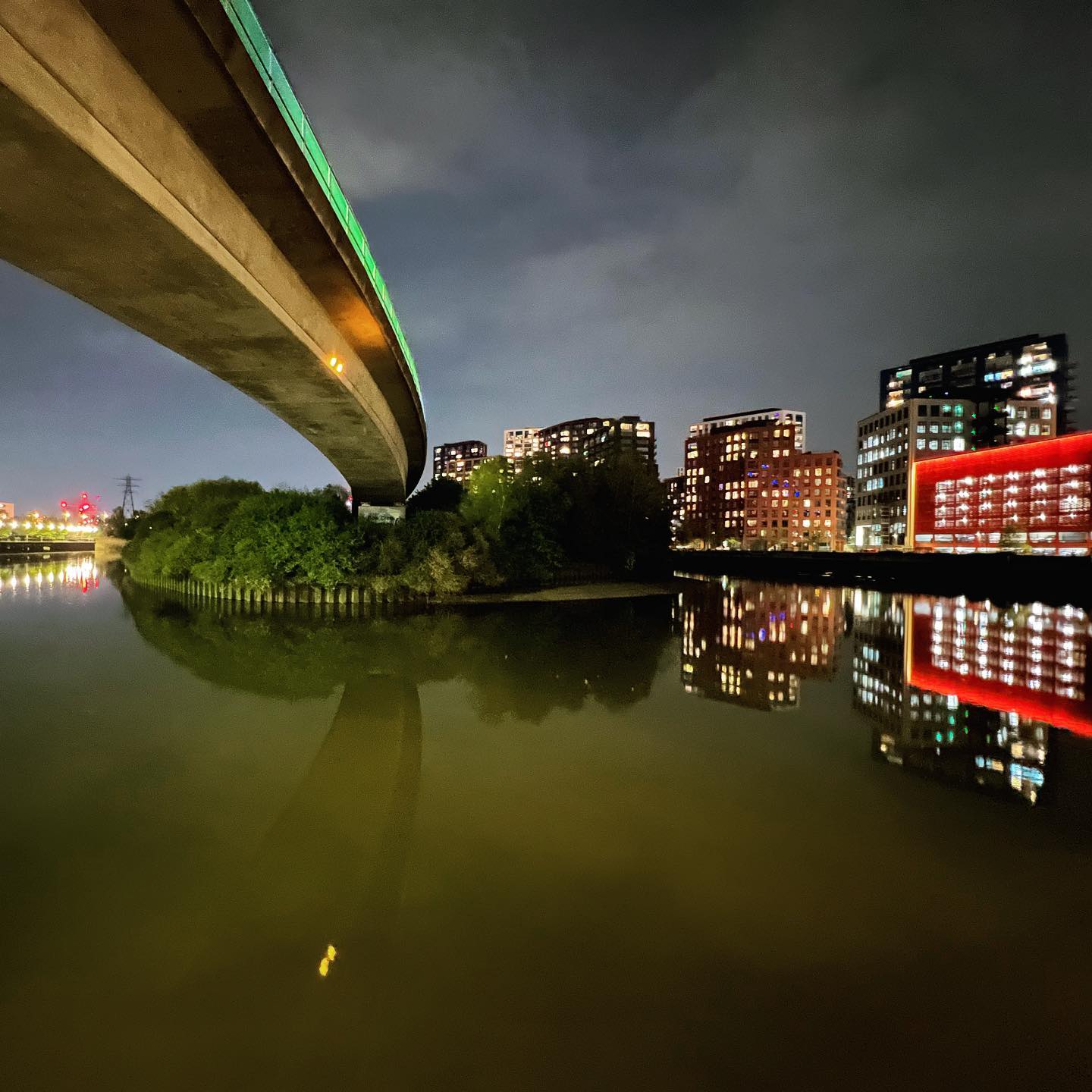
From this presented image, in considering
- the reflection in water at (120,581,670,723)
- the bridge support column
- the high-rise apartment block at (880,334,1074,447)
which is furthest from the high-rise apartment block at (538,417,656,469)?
the reflection in water at (120,581,670,723)

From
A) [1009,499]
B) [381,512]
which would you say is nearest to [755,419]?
[1009,499]

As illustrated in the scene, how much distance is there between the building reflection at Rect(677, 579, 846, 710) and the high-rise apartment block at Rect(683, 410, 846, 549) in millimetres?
96042

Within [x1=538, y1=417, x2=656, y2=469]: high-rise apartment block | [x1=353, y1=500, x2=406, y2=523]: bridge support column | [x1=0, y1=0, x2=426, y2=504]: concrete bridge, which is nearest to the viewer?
[x1=0, y1=0, x2=426, y2=504]: concrete bridge

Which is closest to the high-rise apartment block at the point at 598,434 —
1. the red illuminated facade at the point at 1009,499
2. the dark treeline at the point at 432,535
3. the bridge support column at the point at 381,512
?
the red illuminated facade at the point at 1009,499

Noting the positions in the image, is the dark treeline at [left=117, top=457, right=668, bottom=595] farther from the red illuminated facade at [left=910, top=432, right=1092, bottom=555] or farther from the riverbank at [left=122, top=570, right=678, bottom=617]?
the red illuminated facade at [left=910, top=432, right=1092, bottom=555]

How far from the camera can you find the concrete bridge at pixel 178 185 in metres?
5.78

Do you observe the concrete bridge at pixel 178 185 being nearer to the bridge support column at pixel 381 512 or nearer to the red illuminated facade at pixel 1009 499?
the bridge support column at pixel 381 512

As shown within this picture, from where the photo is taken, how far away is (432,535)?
27547 millimetres

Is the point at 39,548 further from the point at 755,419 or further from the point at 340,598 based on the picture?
the point at 755,419

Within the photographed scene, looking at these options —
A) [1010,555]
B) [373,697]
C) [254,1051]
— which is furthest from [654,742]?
[1010,555]

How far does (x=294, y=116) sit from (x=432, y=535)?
20.3 metres

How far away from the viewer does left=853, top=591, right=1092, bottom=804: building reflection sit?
26.3 ft

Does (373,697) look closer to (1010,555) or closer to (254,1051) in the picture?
(254,1051)

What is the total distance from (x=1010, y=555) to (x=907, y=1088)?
45.1 m
